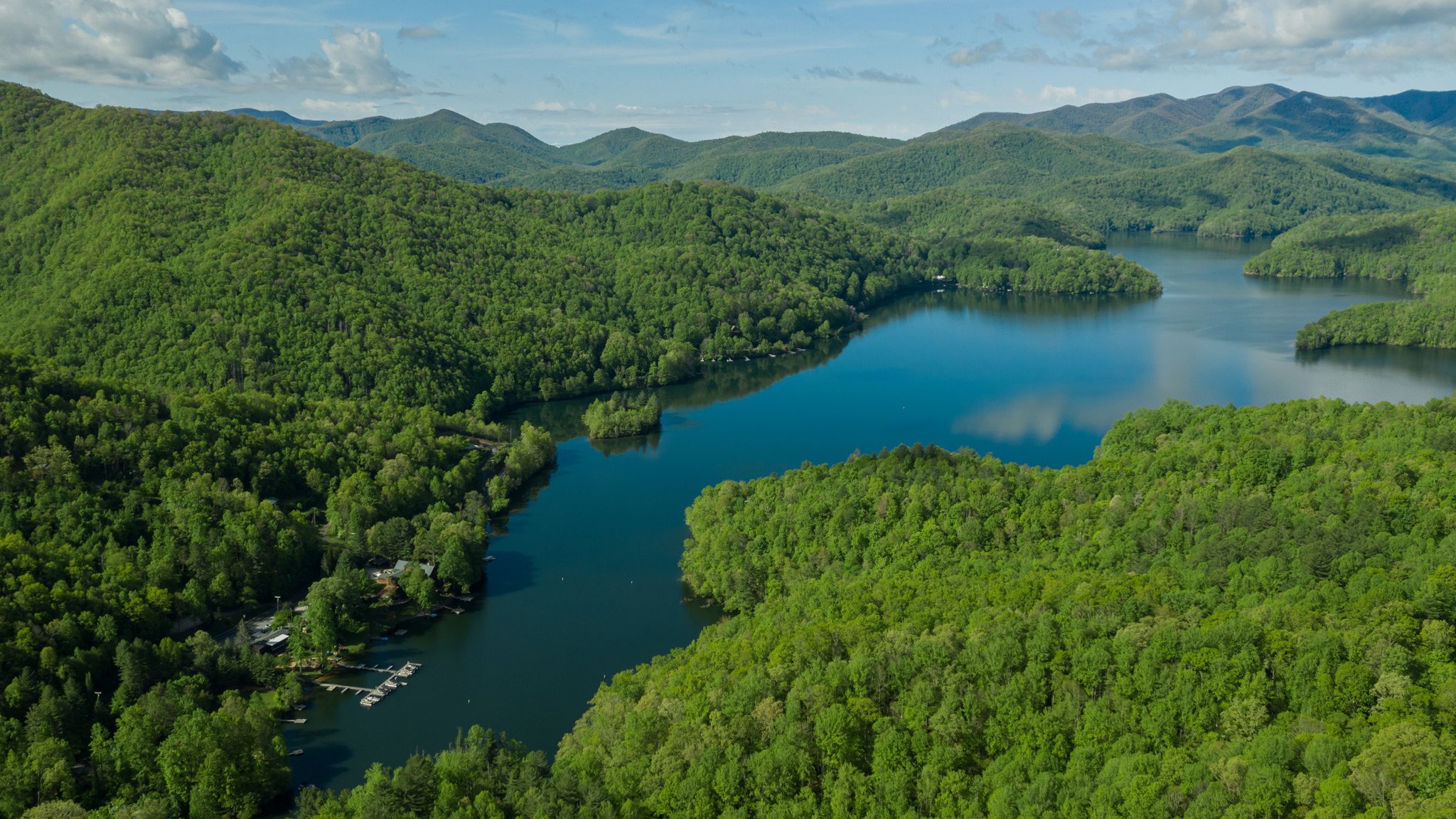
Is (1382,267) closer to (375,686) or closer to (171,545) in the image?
(375,686)

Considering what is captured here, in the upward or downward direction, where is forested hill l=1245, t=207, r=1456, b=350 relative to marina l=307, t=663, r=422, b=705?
upward

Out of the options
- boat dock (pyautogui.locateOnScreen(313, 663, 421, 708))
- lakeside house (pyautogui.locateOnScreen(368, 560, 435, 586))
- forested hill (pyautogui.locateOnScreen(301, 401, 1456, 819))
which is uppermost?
forested hill (pyautogui.locateOnScreen(301, 401, 1456, 819))

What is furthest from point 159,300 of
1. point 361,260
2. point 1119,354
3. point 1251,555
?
point 1119,354

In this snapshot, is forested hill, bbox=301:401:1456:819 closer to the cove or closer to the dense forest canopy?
the cove

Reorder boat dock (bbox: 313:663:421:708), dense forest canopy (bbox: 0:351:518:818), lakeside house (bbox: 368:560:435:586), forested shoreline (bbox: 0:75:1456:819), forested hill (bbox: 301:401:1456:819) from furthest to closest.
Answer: lakeside house (bbox: 368:560:435:586), boat dock (bbox: 313:663:421:708), dense forest canopy (bbox: 0:351:518:818), forested shoreline (bbox: 0:75:1456:819), forested hill (bbox: 301:401:1456:819)

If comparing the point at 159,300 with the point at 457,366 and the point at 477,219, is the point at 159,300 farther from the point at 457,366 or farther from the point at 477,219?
the point at 477,219

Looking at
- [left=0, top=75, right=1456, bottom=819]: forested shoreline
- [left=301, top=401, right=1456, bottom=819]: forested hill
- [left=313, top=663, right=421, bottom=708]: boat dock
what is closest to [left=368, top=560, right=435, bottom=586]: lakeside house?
→ [left=0, top=75, right=1456, bottom=819]: forested shoreline

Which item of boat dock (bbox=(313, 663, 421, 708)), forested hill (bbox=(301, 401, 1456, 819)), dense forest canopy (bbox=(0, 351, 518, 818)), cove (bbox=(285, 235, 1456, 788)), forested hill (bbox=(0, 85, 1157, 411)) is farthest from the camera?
forested hill (bbox=(0, 85, 1157, 411))

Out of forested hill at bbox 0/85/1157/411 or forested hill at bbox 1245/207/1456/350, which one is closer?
forested hill at bbox 0/85/1157/411
